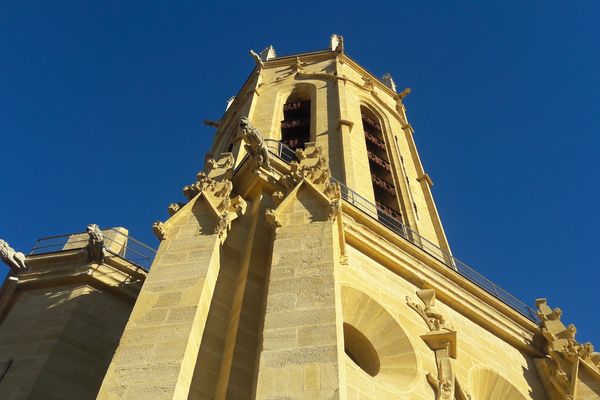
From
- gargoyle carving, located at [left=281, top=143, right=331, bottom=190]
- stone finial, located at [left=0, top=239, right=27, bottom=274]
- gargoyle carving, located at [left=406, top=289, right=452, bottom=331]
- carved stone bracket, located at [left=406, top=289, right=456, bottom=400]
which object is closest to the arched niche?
carved stone bracket, located at [left=406, top=289, right=456, bottom=400]

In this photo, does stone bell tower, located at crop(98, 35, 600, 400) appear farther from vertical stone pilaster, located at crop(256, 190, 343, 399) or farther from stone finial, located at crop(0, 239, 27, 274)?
stone finial, located at crop(0, 239, 27, 274)

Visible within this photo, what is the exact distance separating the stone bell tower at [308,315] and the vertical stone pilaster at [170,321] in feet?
0.06

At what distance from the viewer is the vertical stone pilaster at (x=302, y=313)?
599 centimetres

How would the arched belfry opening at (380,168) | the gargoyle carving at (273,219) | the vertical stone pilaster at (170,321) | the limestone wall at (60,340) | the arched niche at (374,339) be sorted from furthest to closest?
1. the arched belfry opening at (380,168)
2. the limestone wall at (60,340)
3. the arched niche at (374,339)
4. the gargoyle carving at (273,219)
5. the vertical stone pilaster at (170,321)

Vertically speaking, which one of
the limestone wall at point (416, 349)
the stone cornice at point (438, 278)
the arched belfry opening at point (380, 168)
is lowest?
the limestone wall at point (416, 349)

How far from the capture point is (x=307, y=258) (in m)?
8.03

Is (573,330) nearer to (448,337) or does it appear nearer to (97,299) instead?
(448,337)

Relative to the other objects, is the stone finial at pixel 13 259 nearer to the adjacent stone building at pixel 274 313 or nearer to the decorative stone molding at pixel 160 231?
the adjacent stone building at pixel 274 313

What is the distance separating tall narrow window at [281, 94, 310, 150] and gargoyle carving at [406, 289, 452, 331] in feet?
31.3

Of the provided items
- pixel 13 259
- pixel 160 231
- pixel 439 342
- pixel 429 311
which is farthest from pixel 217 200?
pixel 13 259

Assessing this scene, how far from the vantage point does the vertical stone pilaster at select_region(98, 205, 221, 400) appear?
6.24 metres

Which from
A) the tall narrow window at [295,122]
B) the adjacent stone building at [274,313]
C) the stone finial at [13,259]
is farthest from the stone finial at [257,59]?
the stone finial at [13,259]

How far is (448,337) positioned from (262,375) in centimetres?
478

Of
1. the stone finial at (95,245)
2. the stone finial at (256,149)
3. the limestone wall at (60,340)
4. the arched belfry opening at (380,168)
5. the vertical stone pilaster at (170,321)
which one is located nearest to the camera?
the vertical stone pilaster at (170,321)
